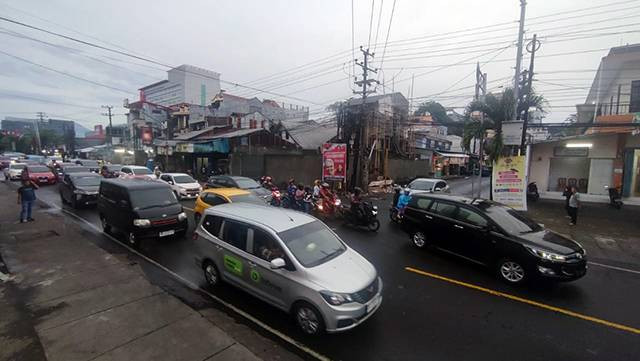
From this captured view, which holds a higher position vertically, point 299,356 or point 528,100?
point 528,100

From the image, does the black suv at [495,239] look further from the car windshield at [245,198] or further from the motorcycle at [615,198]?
the motorcycle at [615,198]

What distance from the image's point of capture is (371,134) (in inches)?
813

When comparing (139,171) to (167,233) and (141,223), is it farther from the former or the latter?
(141,223)

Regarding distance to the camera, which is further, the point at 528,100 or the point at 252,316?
the point at 528,100

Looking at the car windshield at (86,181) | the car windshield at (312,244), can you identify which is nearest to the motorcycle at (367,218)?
the car windshield at (312,244)

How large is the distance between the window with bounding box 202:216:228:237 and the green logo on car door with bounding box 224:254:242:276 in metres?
0.57

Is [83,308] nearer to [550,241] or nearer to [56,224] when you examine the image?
[56,224]

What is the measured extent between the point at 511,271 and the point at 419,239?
8.49 ft

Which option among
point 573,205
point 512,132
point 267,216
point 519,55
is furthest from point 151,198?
point 519,55

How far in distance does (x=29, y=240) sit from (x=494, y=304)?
12329mm

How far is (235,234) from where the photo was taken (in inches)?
215

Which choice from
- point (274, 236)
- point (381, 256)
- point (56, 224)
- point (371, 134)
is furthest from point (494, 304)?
point (371, 134)

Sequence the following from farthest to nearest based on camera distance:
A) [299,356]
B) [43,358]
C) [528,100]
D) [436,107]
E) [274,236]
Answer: [436,107], [528,100], [274,236], [299,356], [43,358]

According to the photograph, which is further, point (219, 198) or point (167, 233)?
point (219, 198)
